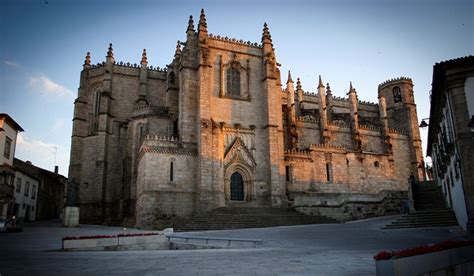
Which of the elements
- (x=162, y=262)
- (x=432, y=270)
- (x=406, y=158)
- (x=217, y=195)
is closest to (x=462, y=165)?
(x=432, y=270)

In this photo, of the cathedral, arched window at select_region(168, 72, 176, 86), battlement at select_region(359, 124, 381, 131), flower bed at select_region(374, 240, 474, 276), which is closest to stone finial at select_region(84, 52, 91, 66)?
the cathedral

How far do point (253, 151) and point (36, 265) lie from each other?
2634 cm

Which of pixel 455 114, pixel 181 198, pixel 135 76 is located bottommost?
pixel 181 198

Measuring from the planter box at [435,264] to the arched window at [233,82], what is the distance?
27.9 metres

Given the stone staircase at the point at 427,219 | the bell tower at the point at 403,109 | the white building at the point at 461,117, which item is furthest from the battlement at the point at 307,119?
the white building at the point at 461,117

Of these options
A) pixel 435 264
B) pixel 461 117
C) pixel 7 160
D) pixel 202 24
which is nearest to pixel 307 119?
pixel 202 24

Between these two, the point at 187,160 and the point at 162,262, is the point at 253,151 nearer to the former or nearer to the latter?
the point at 187,160

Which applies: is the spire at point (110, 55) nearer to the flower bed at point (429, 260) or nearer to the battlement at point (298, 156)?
the battlement at point (298, 156)

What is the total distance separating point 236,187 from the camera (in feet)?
107

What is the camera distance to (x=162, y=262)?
8.73 metres

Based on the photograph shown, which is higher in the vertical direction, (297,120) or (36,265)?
(297,120)

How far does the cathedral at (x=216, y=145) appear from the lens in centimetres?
3022

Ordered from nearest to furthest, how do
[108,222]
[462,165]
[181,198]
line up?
[462,165] → [181,198] → [108,222]

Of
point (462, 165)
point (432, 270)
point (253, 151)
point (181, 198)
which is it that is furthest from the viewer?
point (253, 151)
